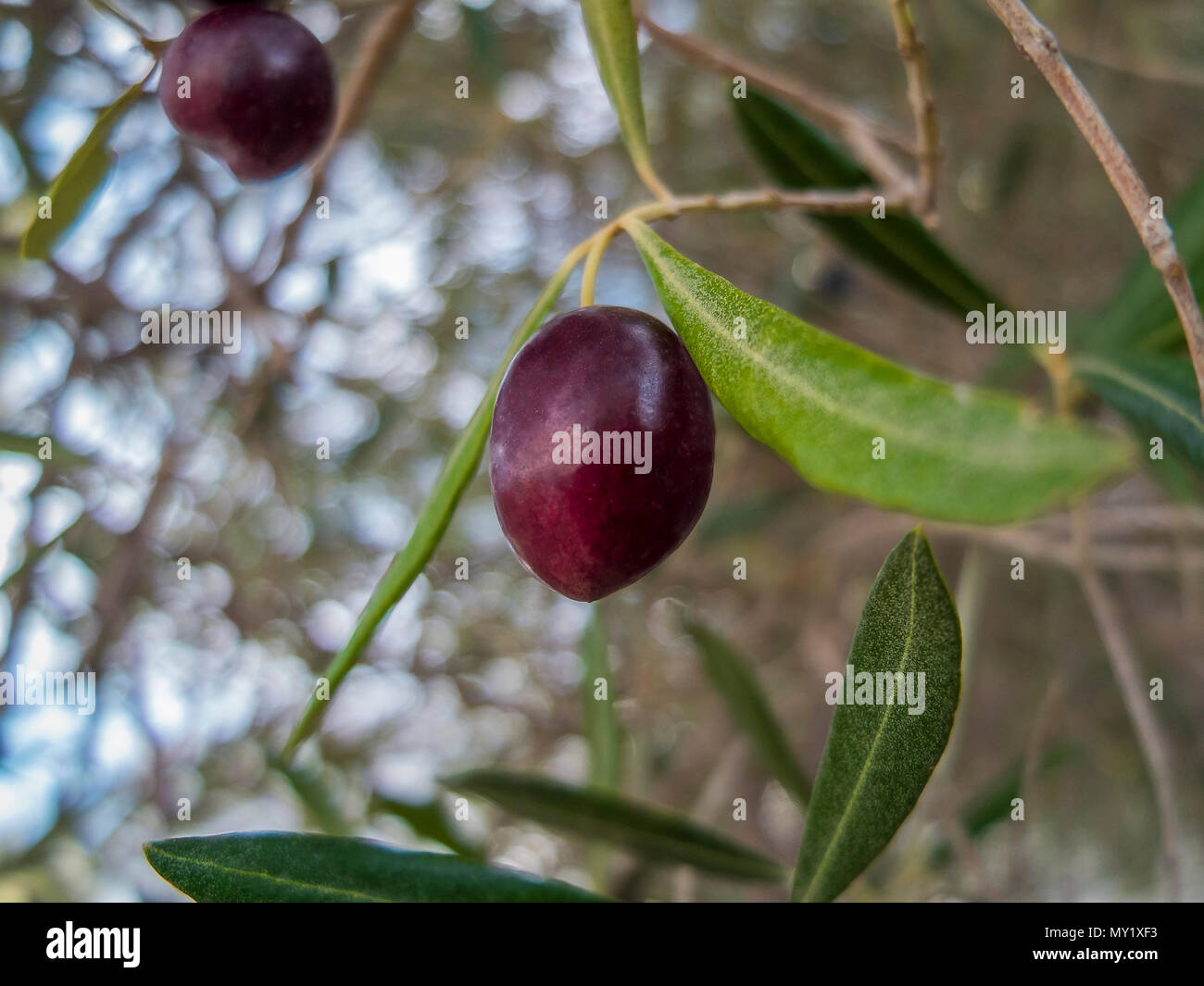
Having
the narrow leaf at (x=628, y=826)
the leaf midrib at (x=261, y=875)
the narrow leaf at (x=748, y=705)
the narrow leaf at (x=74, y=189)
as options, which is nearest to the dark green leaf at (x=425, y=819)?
the narrow leaf at (x=628, y=826)

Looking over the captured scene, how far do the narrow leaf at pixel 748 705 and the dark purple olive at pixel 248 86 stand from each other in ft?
2.96

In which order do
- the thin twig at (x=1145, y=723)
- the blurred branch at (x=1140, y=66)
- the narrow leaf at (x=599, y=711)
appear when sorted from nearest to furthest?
the thin twig at (x=1145, y=723), the narrow leaf at (x=599, y=711), the blurred branch at (x=1140, y=66)

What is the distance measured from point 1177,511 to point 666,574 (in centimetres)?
143

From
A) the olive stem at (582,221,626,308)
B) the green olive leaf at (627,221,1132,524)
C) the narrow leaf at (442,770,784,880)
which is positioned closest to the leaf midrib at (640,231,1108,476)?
the green olive leaf at (627,221,1132,524)

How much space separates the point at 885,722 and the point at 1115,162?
38cm

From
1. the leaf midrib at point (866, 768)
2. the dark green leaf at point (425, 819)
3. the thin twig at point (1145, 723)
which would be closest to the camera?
the leaf midrib at point (866, 768)

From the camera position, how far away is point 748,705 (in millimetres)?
1456

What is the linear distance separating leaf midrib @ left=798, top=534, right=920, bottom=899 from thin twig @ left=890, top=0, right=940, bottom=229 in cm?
36

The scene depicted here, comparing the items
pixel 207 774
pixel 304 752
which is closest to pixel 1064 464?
pixel 304 752

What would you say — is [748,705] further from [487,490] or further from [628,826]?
[487,490]

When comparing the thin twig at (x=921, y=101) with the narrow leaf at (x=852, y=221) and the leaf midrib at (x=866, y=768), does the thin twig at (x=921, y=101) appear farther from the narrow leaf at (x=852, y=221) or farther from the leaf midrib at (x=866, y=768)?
the leaf midrib at (x=866, y=768)

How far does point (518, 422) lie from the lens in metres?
0.61

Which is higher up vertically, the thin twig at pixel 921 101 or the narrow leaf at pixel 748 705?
the thin twig at pixel 921 101

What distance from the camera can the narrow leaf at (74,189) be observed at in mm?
802
